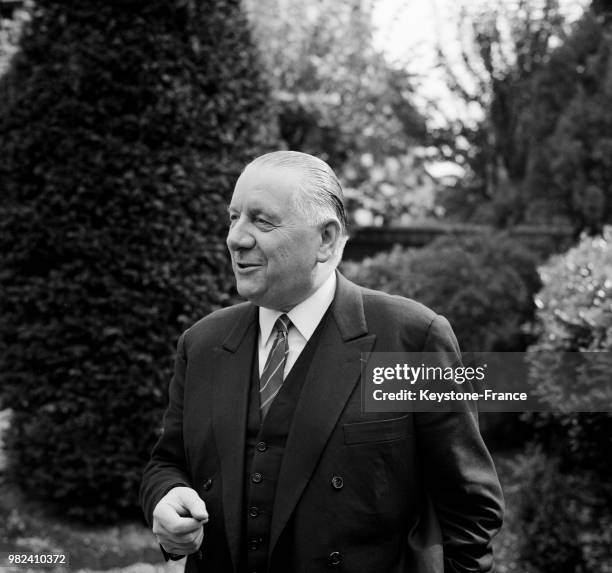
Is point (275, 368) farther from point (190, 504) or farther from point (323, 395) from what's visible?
point (190, 504)

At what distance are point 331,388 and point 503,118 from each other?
28.3ft

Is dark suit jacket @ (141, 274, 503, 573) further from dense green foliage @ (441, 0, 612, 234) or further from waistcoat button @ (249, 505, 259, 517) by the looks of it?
dense green foliage @ (441, 0, 612, 234)

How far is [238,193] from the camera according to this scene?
2053 mm

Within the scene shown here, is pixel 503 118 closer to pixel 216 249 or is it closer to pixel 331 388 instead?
pixel 216 249

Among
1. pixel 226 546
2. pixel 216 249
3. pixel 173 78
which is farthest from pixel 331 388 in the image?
pixel 173 78

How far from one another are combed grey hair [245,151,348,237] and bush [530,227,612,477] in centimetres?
208

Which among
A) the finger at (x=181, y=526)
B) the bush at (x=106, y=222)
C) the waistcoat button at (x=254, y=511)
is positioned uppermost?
the bush at (x=106, y=222)

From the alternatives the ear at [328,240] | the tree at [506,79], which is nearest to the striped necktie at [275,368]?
the ear at [328,240]

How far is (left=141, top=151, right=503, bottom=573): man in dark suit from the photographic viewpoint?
1.92m

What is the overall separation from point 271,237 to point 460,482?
33.0 inches

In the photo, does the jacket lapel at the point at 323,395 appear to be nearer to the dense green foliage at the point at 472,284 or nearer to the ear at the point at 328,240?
the ear at the point at 328,240

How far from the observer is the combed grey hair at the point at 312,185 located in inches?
80.2

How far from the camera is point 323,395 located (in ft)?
6.50

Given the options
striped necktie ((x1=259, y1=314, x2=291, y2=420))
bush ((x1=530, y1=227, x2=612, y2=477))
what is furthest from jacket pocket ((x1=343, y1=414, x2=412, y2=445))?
bush ((x1=530, y1=227, x2=612, y2=477))
